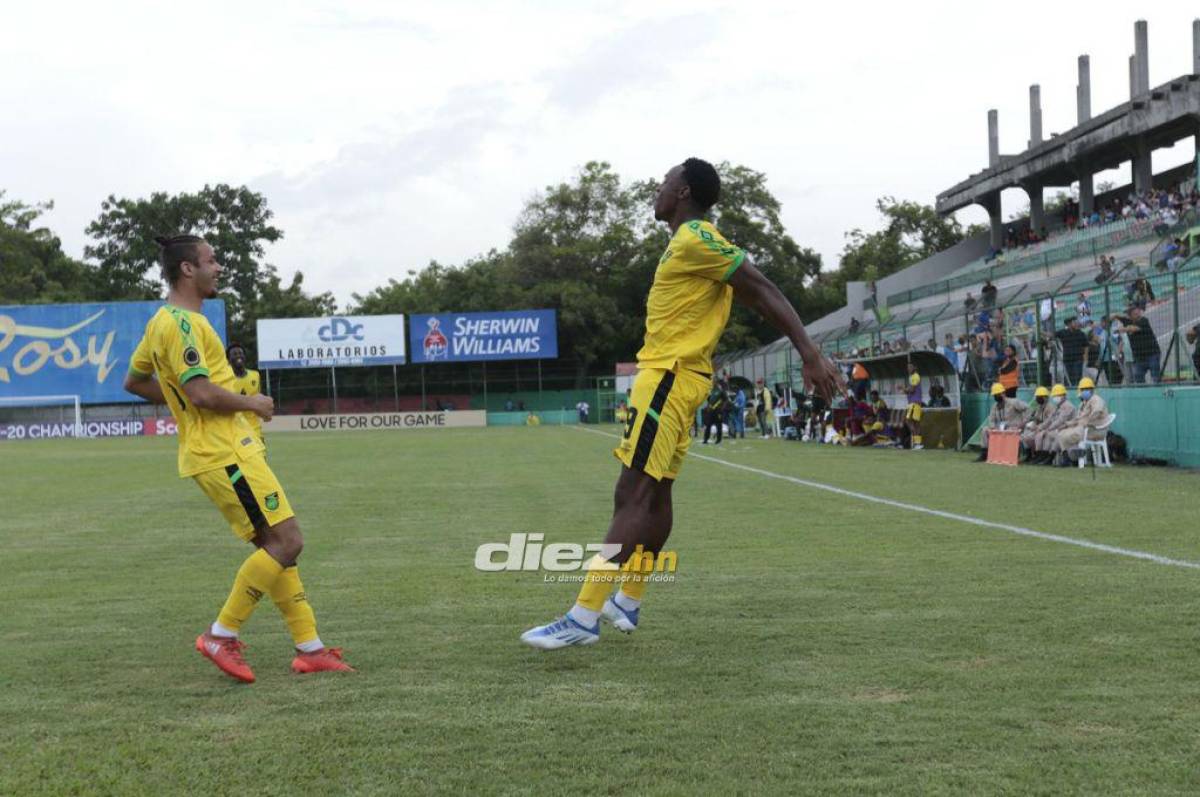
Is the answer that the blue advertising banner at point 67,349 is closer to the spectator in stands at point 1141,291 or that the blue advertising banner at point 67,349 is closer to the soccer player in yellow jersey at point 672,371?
the spectator in stands at point 1141,291

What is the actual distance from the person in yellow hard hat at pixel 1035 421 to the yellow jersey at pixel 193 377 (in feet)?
52.9

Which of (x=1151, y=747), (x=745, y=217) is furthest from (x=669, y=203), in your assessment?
(x=745, y=217)

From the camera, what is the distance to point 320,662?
16.8ft

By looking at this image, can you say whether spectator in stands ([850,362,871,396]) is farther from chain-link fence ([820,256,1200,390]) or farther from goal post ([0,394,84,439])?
goal post ([0,394,84,439])

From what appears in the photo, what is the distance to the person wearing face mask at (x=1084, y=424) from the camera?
58.2ft

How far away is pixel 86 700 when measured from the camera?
469 centimetres

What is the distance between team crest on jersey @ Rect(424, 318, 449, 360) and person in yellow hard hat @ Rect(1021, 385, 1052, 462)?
150ft

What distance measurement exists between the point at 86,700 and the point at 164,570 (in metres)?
4.22

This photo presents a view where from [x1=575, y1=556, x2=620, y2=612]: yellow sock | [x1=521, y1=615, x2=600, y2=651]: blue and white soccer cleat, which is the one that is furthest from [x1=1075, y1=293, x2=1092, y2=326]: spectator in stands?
[x1=521, y1=615, x2=600, y2=651]: blue and white soccer cleat

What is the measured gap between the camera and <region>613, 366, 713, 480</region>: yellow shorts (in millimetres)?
5422

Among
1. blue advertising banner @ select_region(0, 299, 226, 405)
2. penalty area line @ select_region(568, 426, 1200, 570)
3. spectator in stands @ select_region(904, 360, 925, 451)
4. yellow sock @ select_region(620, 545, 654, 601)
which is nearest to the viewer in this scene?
yellow sock @ select_region(620, 545, 654, 601)

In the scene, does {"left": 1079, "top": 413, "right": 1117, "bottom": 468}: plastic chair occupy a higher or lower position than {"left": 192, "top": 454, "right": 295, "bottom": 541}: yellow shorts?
lower

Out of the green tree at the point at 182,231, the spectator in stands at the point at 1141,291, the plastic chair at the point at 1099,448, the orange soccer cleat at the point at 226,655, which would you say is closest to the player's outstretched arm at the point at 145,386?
the orange soccer cleat at the point at 226,655

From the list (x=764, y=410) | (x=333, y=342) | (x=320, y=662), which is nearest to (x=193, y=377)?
(x=320, y=662)
